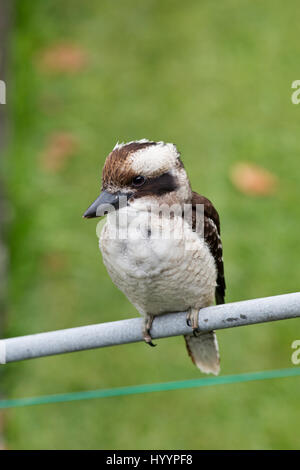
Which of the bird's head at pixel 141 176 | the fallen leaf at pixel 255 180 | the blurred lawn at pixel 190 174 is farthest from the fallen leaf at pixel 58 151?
the bird's head at pixel 141 176

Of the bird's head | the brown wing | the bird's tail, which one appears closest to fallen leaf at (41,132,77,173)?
the bird's tail

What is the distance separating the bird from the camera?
1.48 m

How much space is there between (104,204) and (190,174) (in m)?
1.90

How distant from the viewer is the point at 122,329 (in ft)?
4.88

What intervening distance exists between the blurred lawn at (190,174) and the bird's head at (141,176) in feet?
5.06

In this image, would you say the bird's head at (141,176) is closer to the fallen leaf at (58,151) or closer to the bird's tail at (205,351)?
the bird's tail at (205,351)

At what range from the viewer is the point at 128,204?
1503 mm

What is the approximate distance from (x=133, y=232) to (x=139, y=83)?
277cm

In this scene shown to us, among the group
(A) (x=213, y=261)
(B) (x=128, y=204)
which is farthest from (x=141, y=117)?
(B) (x=128, y=204)

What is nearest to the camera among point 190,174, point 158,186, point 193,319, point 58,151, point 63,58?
point 158,186

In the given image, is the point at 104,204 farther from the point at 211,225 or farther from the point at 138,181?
the point at 211,225

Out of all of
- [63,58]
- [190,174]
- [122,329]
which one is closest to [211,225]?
[122,329]

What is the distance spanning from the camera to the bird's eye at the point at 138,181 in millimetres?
1501

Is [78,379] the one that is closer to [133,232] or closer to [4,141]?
[4,141]
